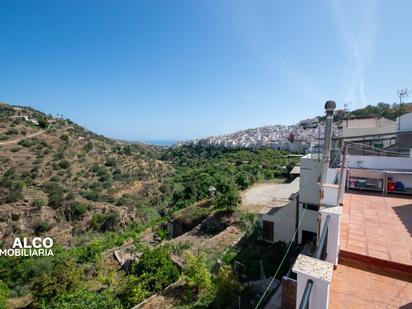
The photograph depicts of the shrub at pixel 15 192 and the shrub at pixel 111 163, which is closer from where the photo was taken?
the shrub at pixel 15 192

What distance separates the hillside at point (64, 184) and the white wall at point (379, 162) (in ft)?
75.5

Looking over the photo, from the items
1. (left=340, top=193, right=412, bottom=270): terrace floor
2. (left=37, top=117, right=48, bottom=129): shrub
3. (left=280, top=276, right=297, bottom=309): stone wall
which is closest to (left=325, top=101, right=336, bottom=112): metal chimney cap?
(left=340, top=193, right=412, bottom=270): terrace floor

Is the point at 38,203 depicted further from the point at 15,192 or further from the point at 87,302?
the point at 87,302

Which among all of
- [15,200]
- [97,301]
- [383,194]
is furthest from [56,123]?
[383,194]

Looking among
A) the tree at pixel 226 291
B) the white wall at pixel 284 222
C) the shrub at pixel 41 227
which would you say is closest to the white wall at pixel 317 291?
the tree at pixel 226 291

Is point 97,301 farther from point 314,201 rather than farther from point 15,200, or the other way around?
point 15,200

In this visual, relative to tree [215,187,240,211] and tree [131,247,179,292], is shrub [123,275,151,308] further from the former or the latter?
tree [215,187,240,211]

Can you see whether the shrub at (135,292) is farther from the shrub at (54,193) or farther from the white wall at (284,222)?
the shrub at (54,193)

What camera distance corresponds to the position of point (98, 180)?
96.2 ft

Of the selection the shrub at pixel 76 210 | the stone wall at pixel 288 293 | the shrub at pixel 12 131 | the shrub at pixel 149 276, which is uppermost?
the shrub at pixel 12 131

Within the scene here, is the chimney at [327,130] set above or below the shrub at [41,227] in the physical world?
above

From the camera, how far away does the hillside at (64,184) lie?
22172 mm

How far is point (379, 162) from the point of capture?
23.8 ft

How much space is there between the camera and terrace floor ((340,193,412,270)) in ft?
11.0
